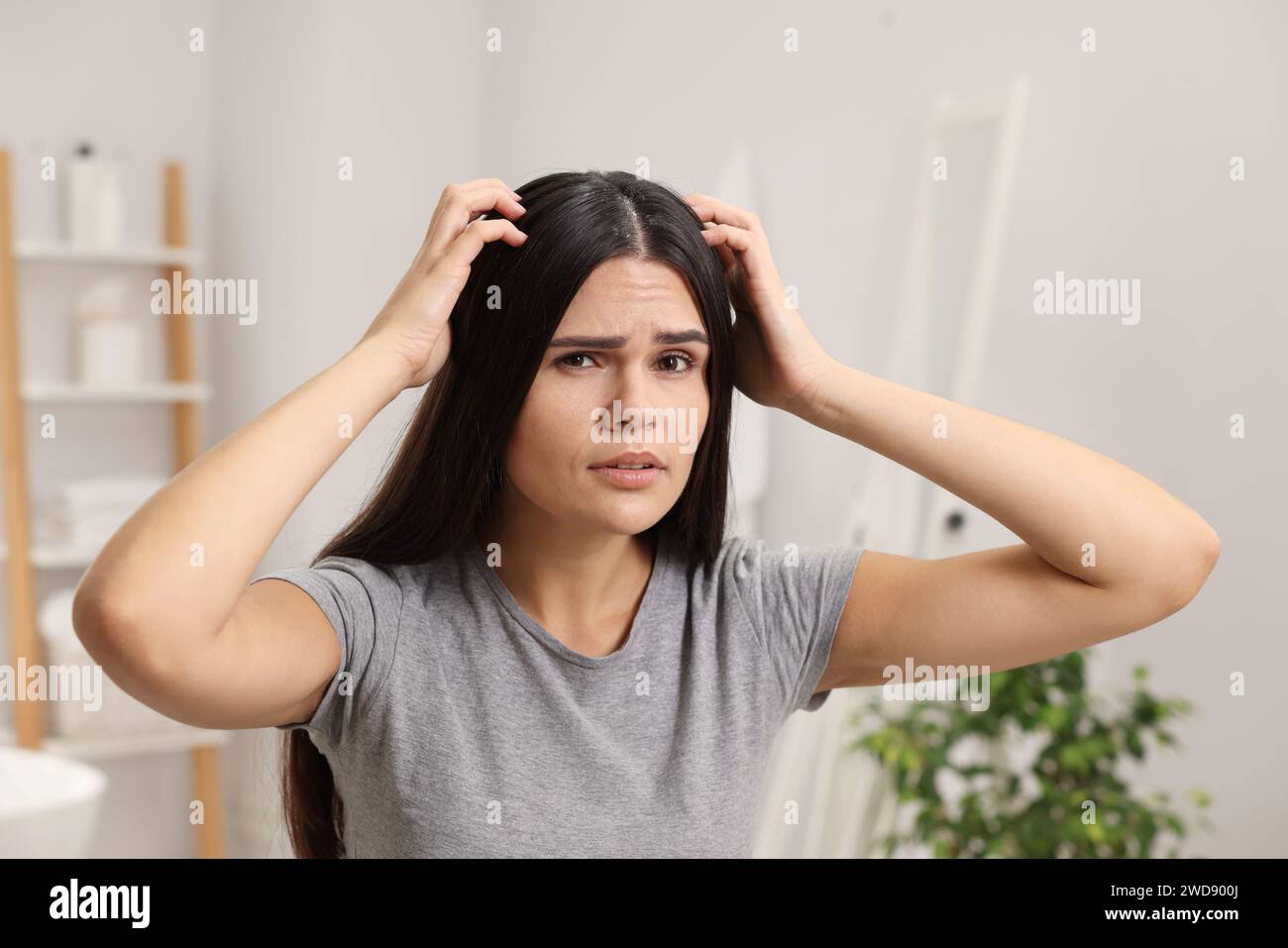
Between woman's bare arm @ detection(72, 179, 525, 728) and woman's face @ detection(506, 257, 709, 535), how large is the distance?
8 centimetres

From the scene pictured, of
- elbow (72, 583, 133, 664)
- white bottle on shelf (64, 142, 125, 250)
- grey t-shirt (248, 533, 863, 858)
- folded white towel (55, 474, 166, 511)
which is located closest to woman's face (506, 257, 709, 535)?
grey t-shirt (248, 533, 863, 858)

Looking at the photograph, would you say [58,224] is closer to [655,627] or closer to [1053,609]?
[655,627]

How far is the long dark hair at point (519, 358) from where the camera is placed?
94 centimetres

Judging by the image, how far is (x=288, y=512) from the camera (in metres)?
0.86

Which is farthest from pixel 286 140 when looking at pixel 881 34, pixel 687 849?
pixel 687 849

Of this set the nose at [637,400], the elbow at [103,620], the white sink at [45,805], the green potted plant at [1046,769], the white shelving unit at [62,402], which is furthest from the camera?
the white shelving unit at [62,402]

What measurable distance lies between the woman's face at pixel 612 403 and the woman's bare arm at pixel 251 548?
3.3 inches

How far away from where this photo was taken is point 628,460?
3.05 ft

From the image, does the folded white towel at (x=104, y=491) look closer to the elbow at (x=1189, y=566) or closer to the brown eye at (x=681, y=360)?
the brown eye at (x=681, y=360)

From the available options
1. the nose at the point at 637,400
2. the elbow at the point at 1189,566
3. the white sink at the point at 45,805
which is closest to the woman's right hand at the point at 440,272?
the nose at the point at 637,400

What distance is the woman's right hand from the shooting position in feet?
3.05

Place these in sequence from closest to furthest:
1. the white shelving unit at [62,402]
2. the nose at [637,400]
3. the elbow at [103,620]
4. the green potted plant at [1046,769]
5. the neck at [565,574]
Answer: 1. the elbow at [103,620]
2. the nose at [637,400]
3. the neck at [565,574]
4. the green potted plant at [1046,769]
5. the white shelving unit at [62,402]

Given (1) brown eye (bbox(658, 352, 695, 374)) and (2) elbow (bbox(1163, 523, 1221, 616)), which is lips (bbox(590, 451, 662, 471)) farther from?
(2) elbow (bbox(1163, 523, 1221, 616))

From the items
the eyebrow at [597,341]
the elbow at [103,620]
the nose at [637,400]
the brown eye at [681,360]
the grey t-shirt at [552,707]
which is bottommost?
the grey t-shirt at [552,707]
